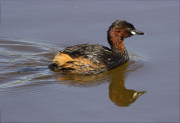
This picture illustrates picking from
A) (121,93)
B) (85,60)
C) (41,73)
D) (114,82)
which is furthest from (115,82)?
(41,73)

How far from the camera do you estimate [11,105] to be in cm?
596

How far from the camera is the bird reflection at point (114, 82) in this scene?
639 centimetres

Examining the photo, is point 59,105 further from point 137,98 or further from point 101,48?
point 101,48

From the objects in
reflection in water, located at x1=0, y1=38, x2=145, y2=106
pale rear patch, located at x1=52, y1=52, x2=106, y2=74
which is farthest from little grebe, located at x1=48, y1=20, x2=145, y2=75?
reflection in water, located at x1=0, y1=38, x2=145, y2=106

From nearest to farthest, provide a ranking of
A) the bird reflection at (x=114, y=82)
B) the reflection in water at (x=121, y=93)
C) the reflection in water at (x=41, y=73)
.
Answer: the reflection in water at (x=121, y=93), the bird reflection at (x=114, y=82), the reflection in water at (x=41, y=73)

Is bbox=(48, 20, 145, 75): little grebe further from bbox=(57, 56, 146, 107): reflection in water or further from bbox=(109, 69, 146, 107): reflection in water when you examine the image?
bbox=(109, 69, 146, 107): reflection in water

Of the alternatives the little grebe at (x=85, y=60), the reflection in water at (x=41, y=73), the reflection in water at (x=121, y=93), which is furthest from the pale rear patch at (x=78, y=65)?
the reflection in water at (x=121, y=93)

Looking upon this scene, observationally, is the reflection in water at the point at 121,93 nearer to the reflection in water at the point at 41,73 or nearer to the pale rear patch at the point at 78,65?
the reflection in water at the point at 41,73

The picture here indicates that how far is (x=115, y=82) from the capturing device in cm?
716

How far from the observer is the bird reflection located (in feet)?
21.0

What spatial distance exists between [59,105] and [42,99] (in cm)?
41

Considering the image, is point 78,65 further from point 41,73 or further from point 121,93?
point 121,93

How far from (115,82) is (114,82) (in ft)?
0.07

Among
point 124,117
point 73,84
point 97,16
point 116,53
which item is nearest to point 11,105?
point 73,84
